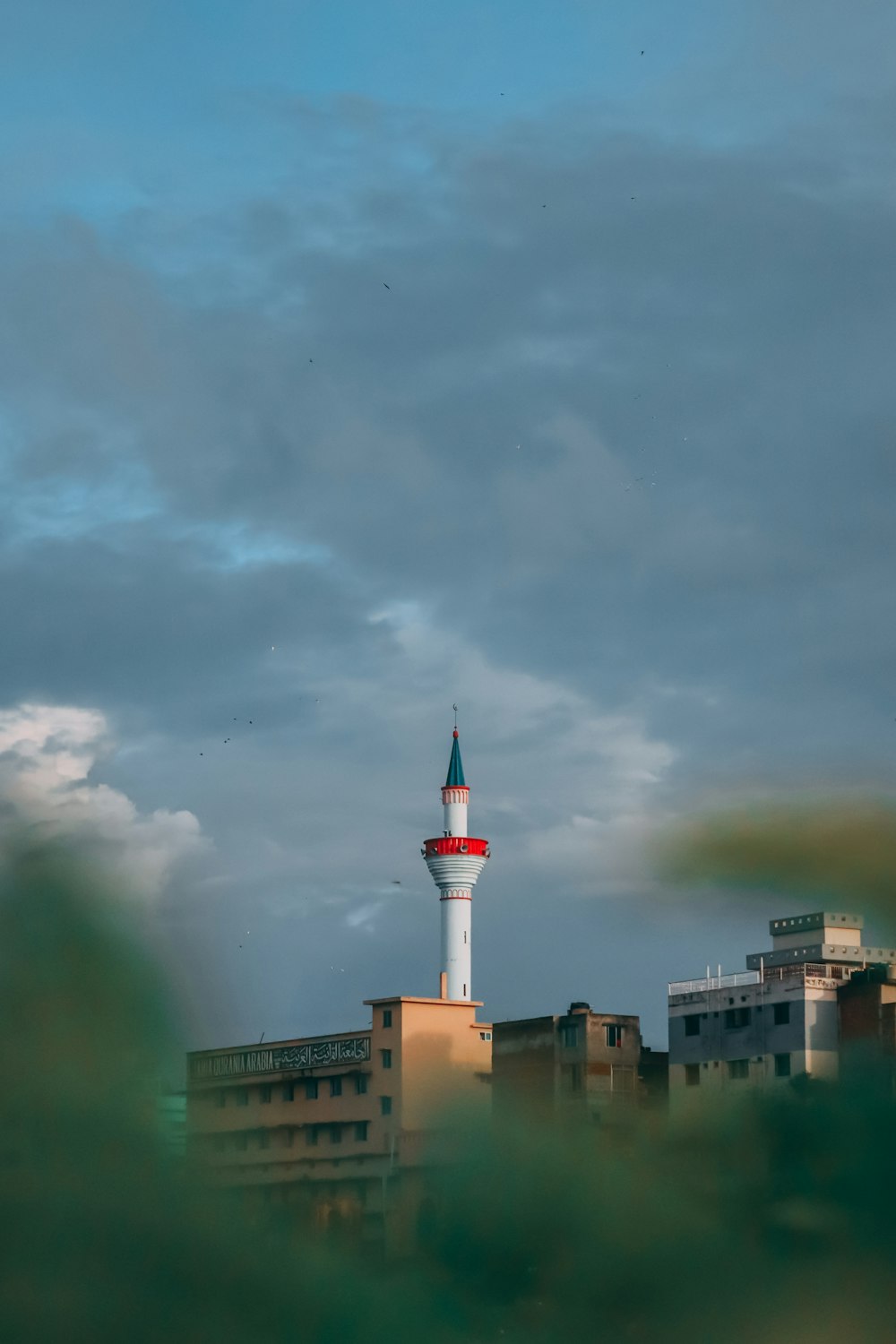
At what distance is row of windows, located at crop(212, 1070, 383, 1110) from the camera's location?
326ft

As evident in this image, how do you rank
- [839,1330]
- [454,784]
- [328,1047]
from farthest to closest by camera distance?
[454,784] → [328,1047] → [839,1330]

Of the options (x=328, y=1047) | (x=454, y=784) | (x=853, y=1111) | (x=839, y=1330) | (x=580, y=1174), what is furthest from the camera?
(x=454, y=784)

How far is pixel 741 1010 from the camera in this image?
8544 cm

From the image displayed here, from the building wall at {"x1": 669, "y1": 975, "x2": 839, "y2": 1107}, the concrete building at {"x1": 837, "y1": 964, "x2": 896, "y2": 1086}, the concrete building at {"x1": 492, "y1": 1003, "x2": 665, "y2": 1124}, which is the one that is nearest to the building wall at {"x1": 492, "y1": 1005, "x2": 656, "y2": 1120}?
the concrete building at {"x1": 492, "y1": 1003, "x2": 665, "y2": 1124}

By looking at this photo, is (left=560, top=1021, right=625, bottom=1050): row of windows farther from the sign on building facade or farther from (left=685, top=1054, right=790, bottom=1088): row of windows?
the sign on building facade

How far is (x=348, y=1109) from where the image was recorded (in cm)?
9975

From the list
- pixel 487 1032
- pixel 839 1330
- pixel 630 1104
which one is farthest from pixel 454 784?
pixel 839 1330

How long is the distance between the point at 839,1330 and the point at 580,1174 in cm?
1769

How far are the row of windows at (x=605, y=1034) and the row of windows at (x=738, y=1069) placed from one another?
485cm

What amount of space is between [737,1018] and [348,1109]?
69.2ft

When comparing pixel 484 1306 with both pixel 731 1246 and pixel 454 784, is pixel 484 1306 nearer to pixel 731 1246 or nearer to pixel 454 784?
pixel 731 1246

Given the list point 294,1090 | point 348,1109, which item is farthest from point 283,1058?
point 348,1109

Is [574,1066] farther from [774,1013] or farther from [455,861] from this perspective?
[455,861]

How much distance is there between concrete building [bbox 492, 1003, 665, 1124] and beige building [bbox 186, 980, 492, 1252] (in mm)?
4955
